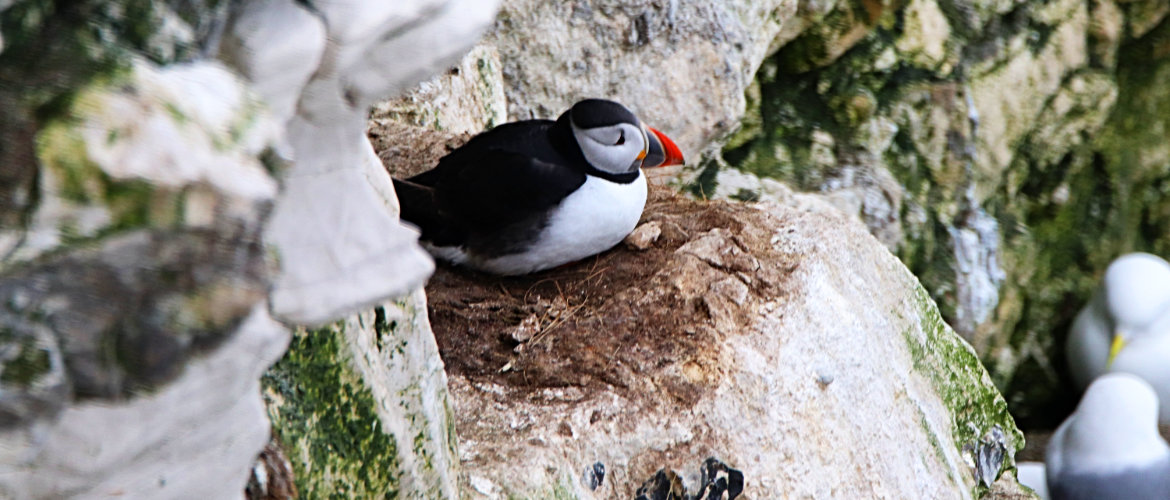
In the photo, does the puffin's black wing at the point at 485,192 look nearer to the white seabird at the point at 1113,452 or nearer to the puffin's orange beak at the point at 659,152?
the puffin's orange beak at the point at 659,152

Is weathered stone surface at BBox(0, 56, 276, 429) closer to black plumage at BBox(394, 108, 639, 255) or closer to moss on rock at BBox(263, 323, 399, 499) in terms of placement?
moss on rock at BBox(263, 323, 399, 499)

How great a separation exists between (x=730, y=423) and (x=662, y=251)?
0.63 m

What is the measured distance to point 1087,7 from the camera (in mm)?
5273

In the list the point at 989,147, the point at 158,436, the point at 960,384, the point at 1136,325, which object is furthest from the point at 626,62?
the point at 1136,325

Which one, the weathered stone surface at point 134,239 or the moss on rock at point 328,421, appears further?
the moss on rock at point 328,421

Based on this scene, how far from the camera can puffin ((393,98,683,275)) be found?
2.48m

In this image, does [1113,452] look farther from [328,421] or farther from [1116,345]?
[328,421]

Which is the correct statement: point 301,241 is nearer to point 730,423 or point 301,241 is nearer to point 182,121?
point 182,121

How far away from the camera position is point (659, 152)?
2643mm

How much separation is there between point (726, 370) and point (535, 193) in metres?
0.62

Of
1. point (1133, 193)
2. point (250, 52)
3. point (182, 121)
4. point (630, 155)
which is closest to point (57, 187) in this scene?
point (182, 121)

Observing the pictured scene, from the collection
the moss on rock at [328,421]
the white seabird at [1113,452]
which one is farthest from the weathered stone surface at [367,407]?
the white seabird at [1113,452]

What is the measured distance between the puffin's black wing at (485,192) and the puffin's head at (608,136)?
0.23 feet

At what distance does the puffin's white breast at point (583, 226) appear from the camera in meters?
2.48
